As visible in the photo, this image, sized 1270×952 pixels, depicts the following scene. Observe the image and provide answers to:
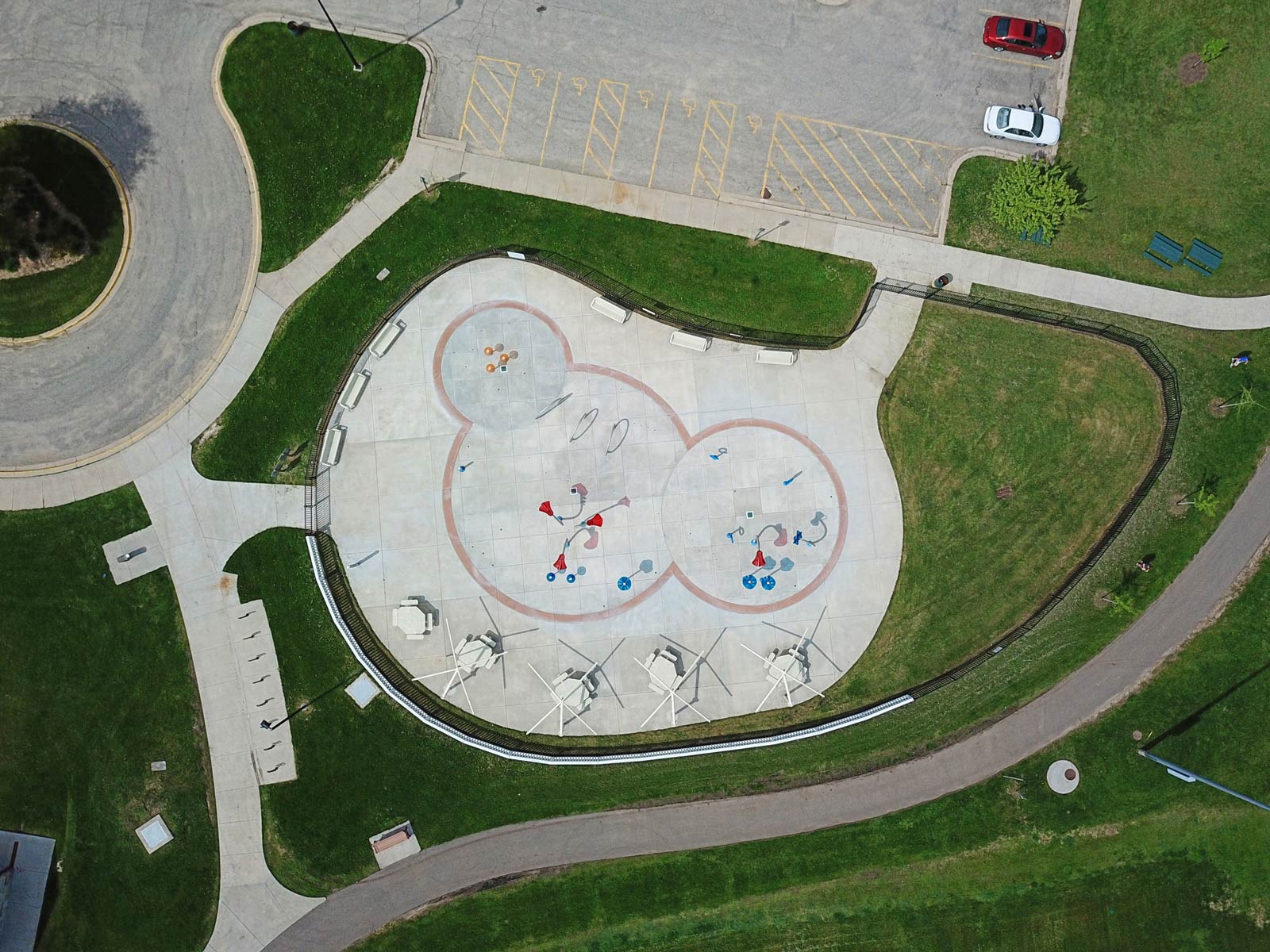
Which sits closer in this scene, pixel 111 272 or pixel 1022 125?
pixel 1022 125

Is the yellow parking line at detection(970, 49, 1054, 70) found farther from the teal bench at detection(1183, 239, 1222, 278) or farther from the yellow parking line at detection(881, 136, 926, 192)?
the teal bench at detection(1183, 239, 1222, 278)

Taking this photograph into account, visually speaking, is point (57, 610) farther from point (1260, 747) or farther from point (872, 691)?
point (1260, 747)

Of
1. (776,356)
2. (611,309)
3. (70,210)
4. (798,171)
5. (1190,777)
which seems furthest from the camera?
(70,210)

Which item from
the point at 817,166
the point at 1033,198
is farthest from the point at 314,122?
the point at 1033,198

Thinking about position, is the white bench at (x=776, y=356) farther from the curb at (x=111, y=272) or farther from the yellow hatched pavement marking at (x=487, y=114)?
the curb at (x=111, y=272)

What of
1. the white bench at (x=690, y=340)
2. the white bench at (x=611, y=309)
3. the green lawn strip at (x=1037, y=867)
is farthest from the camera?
the white bench at (x=611, y=309)

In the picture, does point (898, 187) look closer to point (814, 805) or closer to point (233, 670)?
point (814, 805)

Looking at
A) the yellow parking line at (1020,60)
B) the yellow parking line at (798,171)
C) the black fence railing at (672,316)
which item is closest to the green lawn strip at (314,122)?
the black fence railing at (672,316)
